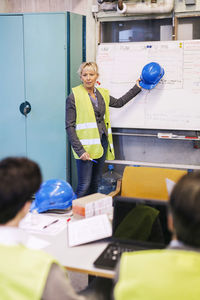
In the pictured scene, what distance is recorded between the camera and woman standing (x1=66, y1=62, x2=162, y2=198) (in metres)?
3.11

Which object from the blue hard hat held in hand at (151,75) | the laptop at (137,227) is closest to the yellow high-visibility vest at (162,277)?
the laptop at (137,227)

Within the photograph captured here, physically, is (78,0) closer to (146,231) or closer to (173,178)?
(173,178)

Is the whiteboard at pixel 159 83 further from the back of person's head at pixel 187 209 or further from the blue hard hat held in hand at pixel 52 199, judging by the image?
the back of person's head at pixel 187 209

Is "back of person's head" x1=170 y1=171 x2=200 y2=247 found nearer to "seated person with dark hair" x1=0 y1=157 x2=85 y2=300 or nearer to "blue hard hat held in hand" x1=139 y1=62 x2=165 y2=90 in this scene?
"seated person with dark hair" x1=0 y1=157 x2=85 y2=300

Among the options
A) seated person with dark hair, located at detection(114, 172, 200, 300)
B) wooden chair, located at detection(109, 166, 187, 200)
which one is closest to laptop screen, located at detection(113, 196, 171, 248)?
seated person with dark hair, located at detection(114, 172, 200, 300)

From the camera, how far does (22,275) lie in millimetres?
912

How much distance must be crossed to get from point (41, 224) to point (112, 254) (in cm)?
52

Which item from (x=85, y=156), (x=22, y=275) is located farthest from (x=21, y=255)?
(x=85, y=156)

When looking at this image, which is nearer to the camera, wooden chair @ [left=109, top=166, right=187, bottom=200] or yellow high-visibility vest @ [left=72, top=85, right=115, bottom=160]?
wooden chair @ [left=109, top=166, right=187, bottom=200]

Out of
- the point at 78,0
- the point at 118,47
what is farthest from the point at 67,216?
the point at 78,0

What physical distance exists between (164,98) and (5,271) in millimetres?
2879

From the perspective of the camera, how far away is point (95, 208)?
71.1 inches

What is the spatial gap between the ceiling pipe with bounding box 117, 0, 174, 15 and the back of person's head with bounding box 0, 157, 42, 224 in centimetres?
286

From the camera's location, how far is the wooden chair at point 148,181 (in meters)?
2.46
